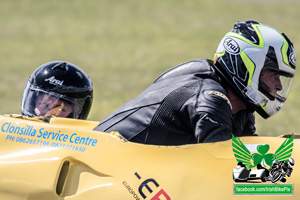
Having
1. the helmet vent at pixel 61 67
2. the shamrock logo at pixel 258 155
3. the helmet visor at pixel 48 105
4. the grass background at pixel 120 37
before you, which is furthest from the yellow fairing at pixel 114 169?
the grass background at pixel 120 37

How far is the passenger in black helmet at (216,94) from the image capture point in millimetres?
3939

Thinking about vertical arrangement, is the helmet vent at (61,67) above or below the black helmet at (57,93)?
above

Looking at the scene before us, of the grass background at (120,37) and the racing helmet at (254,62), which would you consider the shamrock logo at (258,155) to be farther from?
the grass background at (120,37)

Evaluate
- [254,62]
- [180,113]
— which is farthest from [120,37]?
[180,113]

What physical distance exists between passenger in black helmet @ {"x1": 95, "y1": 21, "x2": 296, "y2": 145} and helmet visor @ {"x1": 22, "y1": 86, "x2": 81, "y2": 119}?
1583mm

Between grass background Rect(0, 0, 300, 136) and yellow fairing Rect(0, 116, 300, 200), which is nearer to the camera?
yellow fairing Rect(0, 116, 300, 200)

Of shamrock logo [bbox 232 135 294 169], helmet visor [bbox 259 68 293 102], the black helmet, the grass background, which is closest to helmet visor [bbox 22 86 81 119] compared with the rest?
the black helmet

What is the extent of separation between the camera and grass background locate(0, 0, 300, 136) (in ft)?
51.5

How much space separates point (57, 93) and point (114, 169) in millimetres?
2435

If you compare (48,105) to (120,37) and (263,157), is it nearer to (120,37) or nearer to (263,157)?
(263,157)

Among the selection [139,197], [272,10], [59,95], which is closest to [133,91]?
[59,95]

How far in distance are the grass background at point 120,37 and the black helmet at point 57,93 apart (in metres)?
5.15

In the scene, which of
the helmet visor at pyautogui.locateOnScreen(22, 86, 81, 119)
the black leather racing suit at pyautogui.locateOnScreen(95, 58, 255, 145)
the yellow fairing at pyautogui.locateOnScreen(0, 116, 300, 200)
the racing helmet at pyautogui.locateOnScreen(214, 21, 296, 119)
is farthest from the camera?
the helmet visor at pyautogui.locateOnScreen(22, 86, 81, 119)

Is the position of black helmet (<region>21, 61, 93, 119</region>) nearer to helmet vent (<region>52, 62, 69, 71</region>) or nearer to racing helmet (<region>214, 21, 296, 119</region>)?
helmet vent (<region>52, 62, 69, 71</region>)
